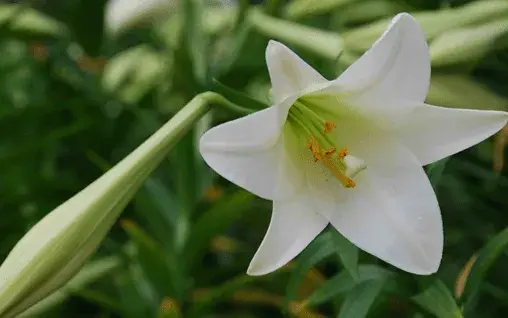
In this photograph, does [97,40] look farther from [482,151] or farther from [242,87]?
[482,151]

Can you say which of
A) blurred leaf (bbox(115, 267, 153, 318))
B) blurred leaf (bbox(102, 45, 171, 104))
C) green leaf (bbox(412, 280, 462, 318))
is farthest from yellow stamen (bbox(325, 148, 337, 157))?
blurred leaf (bbox(102, 45, 171, 104))

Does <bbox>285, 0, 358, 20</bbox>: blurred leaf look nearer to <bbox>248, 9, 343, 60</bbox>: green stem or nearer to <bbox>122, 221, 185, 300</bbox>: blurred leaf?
<bbox>248, 9, 343, 60</bbox>: green stem

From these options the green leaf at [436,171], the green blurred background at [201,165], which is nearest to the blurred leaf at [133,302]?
the green blurred background at [201,165]

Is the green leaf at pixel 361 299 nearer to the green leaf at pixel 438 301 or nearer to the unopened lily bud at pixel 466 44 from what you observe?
the green leaf at pixel 438 301

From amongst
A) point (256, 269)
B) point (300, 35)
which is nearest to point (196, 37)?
point (300, 35)

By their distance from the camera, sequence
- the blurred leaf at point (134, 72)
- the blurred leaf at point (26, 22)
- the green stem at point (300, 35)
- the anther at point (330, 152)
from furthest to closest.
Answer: the blurred leaf at point (134, 72) < the blurred leaf at point (26, 22) < the green stem at point (300, 35) < the anther at point (330, 152)

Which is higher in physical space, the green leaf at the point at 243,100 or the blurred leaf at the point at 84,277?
the green leaf at the point at 243,100

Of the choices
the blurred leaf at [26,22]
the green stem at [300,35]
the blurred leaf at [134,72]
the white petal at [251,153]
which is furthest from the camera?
the blurred leaf at [134,72]
